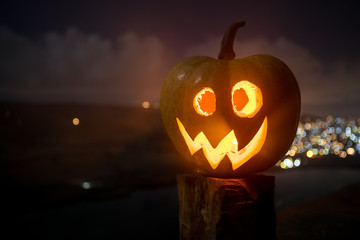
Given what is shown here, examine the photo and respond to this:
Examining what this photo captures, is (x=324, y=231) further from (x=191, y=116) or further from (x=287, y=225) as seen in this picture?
(x=191, y=116)

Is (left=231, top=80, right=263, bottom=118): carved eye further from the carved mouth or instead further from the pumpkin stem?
the pumpkin stem

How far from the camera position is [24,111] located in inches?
2141

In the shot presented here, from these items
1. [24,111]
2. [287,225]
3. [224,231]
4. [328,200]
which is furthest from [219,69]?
[24,111]

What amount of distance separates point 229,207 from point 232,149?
23.3 inches

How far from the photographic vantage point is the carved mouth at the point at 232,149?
→ 9.71 feet

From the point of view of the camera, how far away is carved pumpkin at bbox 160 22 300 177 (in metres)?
2.89

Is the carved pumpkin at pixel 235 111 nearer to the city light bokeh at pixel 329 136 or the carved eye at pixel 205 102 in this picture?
the carved eye at pixel 205 102

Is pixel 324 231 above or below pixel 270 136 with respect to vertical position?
below

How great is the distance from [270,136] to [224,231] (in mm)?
1090

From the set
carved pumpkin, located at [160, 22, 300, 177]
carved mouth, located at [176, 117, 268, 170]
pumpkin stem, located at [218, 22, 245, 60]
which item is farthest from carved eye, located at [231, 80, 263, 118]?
pumpkin stem, located at [218, 22, 245, 60]

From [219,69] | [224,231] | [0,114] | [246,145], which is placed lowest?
[224,231]

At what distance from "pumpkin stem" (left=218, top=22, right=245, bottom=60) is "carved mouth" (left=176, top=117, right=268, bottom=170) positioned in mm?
912

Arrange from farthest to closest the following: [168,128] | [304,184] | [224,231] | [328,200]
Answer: [304,184] → [328,200] → [168,128] → [224,231]

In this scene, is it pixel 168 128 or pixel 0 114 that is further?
pixel 0 114
